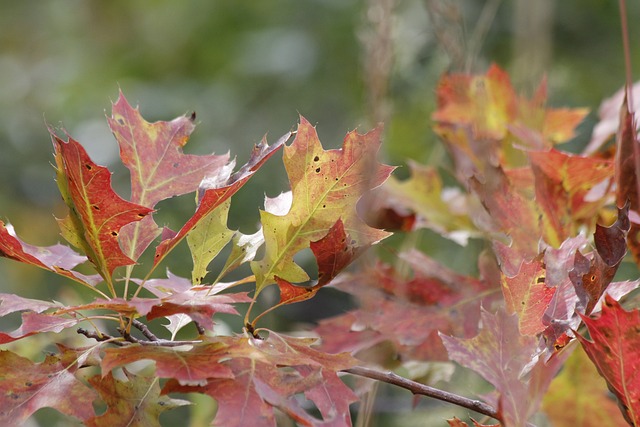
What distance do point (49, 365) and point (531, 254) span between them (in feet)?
1.15

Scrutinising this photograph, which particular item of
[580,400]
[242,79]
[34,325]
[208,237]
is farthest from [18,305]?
[242,79]

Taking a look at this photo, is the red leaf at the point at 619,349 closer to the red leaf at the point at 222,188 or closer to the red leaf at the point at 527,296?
the red leaf at the point at 527,296

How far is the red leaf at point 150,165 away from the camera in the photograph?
523mm

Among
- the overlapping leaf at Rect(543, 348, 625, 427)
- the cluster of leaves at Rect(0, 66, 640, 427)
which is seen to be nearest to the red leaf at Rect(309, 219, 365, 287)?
the cluster of leaves at Rect(0, 66, 640, 427)

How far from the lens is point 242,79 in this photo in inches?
83.0

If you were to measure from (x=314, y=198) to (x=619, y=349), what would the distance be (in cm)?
20

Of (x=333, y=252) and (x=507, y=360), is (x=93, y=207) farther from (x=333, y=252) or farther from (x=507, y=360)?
(x=507, y=360)

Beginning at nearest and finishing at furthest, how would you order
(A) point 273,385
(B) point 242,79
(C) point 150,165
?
(A) point 273,385
(C) point 150,165
(B) point 242,79

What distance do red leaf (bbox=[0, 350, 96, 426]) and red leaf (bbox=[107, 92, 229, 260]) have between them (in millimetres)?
101

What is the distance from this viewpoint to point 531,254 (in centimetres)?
59

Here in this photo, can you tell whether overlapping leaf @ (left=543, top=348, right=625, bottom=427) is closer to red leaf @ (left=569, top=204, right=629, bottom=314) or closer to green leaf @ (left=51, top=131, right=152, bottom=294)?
red leaf @ (left=569, top=204, right=629, bottom=314)

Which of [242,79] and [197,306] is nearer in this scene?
[197,306]

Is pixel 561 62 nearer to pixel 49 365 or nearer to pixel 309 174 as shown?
pixel 309 174

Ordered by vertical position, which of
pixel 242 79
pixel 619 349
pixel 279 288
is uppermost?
pixel 242 79
